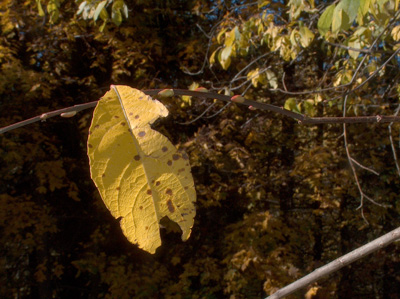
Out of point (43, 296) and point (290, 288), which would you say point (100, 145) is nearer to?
point (290, 288)

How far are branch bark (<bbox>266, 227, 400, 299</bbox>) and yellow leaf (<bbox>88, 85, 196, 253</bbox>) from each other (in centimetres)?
12

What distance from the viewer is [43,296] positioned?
→ 426 cm

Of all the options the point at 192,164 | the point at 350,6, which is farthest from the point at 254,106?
the point at 192,164

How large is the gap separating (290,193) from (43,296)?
3084 mm

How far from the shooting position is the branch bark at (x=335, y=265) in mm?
337

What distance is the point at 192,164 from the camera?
3.58 m

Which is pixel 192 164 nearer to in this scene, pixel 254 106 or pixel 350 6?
pixel 350 6

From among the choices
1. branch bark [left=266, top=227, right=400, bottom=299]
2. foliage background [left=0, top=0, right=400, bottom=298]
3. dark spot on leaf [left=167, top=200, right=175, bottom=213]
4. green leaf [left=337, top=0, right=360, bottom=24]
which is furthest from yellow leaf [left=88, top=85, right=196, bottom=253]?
foliage background [left=0, top=0, right=400, bottom=298]

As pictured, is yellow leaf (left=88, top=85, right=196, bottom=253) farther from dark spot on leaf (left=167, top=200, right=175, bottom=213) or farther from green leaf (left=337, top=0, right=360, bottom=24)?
green leaf (left=337, top=0, right=360, bottom=24)

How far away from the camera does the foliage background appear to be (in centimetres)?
369

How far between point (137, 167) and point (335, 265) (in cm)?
22

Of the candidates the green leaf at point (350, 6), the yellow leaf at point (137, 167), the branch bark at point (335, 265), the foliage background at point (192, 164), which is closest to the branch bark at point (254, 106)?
the yellow leaf at point (137, 167)

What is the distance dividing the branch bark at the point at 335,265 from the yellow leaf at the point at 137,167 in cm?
12

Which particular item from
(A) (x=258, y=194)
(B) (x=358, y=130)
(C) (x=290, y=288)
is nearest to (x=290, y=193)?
(A) (x=258, y=194)
